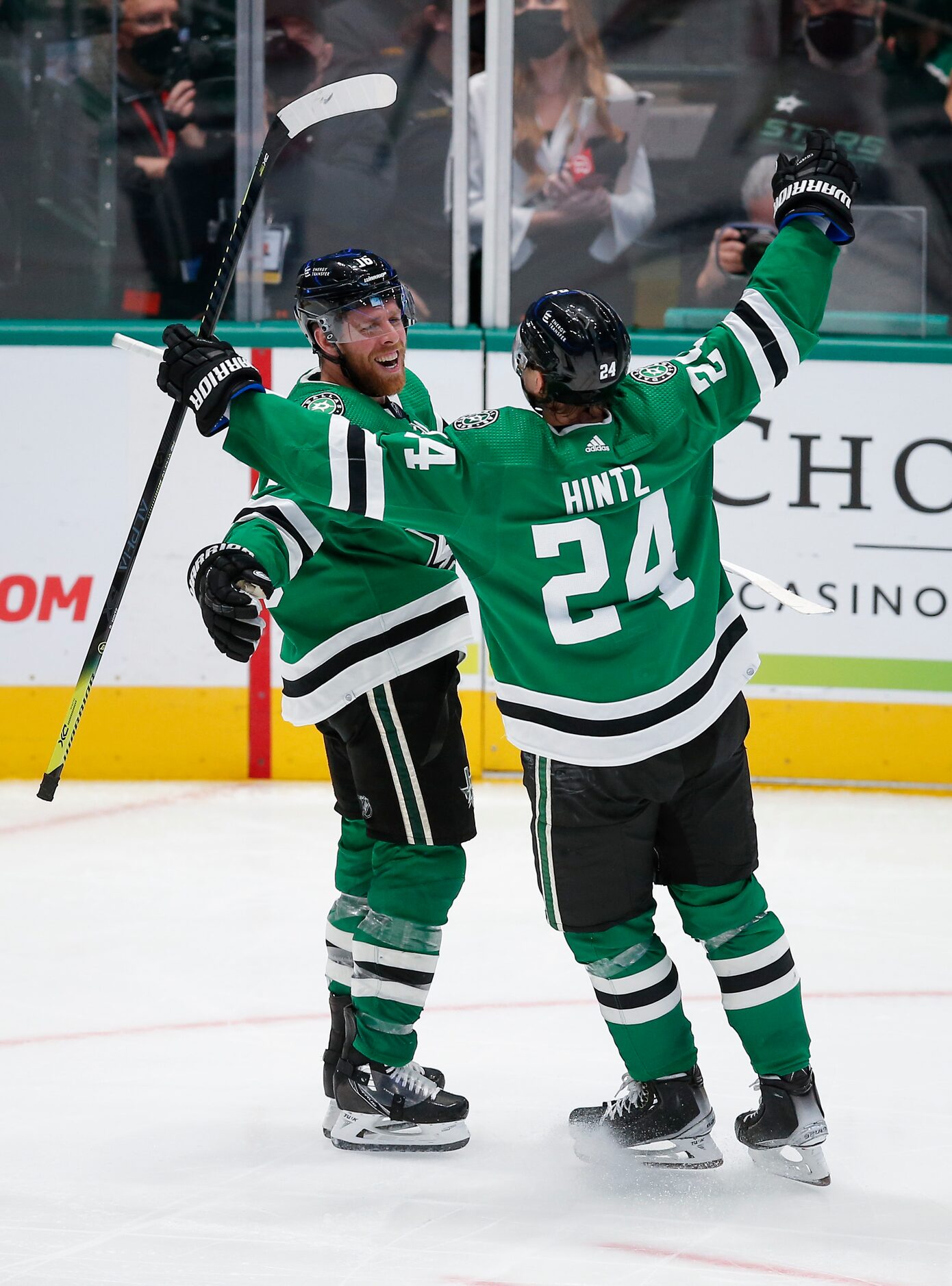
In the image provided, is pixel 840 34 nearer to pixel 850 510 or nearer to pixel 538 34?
pixel 538 34

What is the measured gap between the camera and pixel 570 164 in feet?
14.6

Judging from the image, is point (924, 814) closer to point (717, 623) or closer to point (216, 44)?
point (717, 623)

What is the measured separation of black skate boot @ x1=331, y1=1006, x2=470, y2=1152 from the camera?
219 cm

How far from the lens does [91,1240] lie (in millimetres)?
1913

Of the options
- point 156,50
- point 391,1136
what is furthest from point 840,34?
point 391,1136

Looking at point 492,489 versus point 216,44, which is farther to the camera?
point 216,44

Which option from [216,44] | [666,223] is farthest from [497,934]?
[216,44]

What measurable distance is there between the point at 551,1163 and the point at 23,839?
205 centimetres

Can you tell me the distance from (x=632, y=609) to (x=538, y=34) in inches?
114

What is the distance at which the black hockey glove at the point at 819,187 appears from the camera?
79.0 inches

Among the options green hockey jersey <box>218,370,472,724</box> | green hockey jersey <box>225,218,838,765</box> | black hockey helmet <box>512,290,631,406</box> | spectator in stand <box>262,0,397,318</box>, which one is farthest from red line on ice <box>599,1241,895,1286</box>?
spectator in stand <box>262,0,397,318</box>

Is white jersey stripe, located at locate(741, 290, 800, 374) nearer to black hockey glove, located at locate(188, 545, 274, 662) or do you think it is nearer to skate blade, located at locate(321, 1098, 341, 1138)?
black hockey glove, located at locate(188, 545, 274, 662)

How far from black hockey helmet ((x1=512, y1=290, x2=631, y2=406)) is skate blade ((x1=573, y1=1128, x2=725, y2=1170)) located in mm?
958

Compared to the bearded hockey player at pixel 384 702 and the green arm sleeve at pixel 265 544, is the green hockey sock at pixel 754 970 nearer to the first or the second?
the bearded hockey player at pixel 384 702
